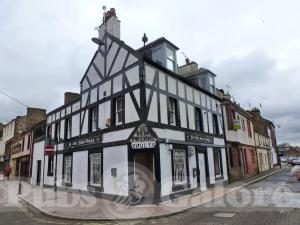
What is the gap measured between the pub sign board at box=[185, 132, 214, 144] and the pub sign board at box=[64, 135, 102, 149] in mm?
5038

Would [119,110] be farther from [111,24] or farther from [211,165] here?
[211,165]

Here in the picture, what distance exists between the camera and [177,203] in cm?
1069

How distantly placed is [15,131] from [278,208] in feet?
117

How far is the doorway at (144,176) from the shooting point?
10.9m

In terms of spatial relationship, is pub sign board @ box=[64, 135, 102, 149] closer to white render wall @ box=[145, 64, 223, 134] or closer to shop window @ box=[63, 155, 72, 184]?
shop window @ box=[63, 155, 72, 184]

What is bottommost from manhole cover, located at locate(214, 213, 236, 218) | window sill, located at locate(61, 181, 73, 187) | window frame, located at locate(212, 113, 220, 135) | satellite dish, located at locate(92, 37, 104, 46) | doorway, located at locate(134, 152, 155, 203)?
manhole cover, located at locate(214, 213, 236, 218)

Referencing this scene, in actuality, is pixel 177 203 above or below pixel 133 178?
below

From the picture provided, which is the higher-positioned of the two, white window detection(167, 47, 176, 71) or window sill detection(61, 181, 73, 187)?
white window detection(167, 47, 176, 71)

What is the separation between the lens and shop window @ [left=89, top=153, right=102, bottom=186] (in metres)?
13.2

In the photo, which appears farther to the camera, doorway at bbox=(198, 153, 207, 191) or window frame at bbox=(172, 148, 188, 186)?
doorway at bbox=(198, 153, 207, 191)

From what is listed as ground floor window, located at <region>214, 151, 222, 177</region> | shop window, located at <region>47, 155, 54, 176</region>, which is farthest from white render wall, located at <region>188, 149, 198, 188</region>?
shop window, located at <region>47, 155, 54, 176</region>

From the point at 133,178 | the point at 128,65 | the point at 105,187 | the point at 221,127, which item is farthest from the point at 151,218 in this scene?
the point at 221,127

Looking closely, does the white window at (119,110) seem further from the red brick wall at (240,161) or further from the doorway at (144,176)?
the red brick wall at (240,161)

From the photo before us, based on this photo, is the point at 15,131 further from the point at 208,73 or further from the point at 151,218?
the point at 151,218
